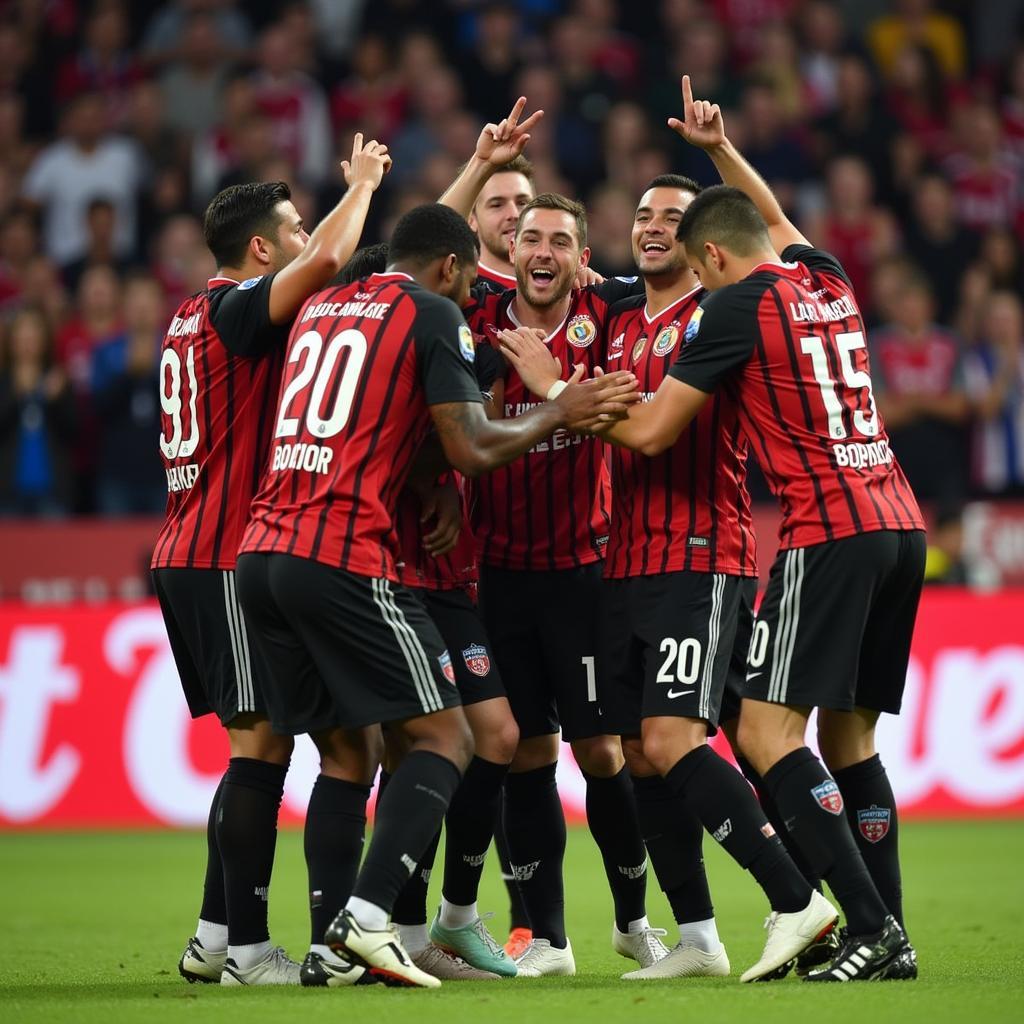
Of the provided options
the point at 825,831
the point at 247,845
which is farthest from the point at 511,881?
the point at 825,831

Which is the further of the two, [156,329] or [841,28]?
[841,28]

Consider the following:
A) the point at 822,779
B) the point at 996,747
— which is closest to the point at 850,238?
the point at 996,747

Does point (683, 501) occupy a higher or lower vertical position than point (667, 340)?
lower

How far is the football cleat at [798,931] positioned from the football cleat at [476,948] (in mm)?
1078

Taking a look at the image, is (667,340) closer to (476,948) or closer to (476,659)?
(476,659)

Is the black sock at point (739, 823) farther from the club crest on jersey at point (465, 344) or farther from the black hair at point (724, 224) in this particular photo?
the black hair at point (724, 224)

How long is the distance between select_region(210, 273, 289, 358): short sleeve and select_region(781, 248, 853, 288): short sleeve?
1767 millimetres

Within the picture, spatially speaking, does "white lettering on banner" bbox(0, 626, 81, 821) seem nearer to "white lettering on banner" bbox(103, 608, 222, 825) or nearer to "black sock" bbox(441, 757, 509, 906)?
"white lettering on banner" bbox(103, 608, 222, 825)

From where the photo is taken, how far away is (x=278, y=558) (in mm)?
5410

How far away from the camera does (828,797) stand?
5.50 meters

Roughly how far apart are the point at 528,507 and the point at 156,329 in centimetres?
706

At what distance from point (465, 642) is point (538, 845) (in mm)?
818

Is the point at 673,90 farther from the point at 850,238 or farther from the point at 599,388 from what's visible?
the point at 599,388

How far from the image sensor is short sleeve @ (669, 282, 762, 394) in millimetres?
5707
